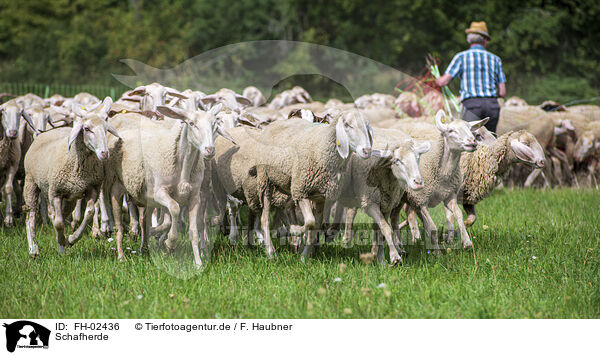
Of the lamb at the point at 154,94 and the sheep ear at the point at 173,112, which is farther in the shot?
the lamb at the point at 154,94

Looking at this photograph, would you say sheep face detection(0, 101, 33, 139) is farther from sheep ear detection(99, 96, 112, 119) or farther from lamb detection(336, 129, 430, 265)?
lamb detection(336, 129, 430, 265)

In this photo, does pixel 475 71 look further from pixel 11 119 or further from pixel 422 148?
pixel 11 119

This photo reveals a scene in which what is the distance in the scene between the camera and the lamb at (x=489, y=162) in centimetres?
693

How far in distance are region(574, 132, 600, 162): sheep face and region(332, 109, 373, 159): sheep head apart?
7.45 meters

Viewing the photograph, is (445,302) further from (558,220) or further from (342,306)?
(558,220)

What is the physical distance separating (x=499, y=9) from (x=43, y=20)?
24.0 meters

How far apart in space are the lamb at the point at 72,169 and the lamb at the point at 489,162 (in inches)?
142

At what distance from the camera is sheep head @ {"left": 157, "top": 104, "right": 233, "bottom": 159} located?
18.2 ft

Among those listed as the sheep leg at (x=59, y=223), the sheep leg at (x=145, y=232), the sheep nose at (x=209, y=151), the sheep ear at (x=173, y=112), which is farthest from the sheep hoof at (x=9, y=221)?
the sheep nose at (x=209, y=151)

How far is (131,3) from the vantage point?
37.9 meters

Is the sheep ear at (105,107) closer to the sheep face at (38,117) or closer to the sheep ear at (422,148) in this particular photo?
the sheep face at (38,117)

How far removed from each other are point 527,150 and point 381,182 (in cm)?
176
